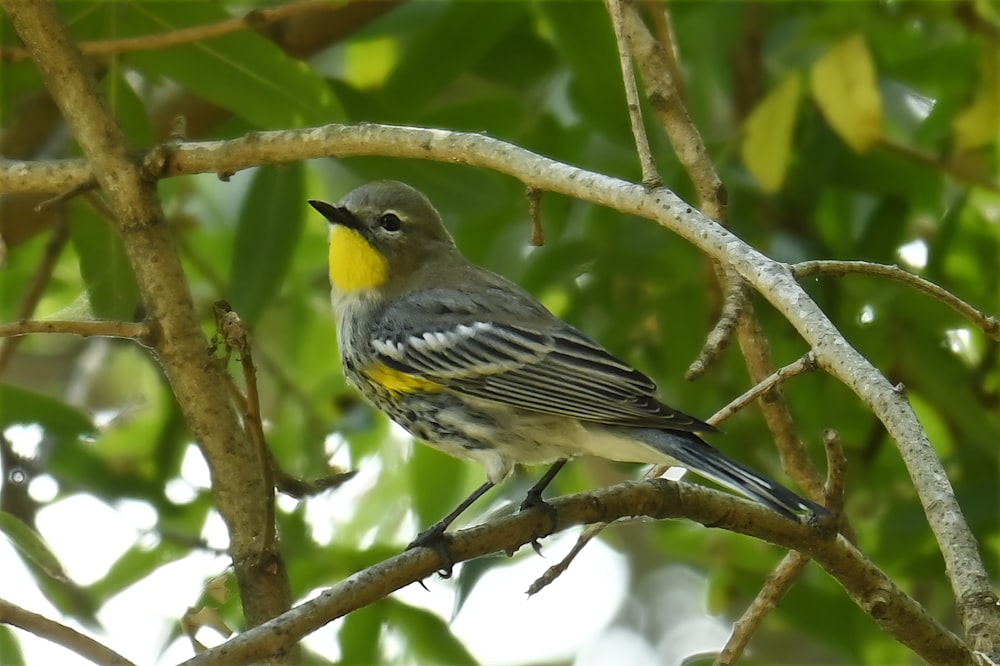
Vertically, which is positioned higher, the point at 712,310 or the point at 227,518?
the point at 712,310

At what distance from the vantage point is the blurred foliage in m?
3.35

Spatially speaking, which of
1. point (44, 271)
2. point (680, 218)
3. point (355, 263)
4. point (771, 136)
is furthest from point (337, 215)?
point (680, 218)

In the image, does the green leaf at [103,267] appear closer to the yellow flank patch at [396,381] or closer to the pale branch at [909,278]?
the yellow flank patch at [396,381]

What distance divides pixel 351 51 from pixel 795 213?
1773mm

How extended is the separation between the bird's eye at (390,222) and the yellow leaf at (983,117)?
171 cm

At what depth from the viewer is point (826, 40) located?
3844mm

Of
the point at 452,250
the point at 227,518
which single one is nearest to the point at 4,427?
the point at 227,518

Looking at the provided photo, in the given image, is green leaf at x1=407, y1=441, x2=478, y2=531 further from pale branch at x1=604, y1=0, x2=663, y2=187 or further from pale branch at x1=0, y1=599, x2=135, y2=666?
pale branch at x1=0, y1=599, x2=135, y2=666

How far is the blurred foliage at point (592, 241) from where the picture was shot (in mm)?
3350

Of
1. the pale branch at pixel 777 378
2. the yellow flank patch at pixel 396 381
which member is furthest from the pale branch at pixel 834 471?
the yellow flank patch at pixel 396 381

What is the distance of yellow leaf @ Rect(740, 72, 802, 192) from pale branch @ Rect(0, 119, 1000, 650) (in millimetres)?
1593

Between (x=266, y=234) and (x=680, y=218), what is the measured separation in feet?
6.82

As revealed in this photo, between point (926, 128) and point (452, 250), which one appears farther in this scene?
point (452, 250)

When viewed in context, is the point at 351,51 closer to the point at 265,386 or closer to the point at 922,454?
the point at 265,386
